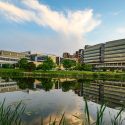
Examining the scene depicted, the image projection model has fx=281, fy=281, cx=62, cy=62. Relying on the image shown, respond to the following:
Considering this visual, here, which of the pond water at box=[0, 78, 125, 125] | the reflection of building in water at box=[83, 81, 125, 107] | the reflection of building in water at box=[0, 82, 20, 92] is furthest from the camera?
the reflection of building in water at box=[0, 82, 20, 92]

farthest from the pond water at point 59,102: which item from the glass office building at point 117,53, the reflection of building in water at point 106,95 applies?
the glass office building at point 117,53

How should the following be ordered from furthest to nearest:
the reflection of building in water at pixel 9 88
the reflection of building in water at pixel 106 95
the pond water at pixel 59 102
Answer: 1. the reflection of building in water at pixel 9 88
2. the reflection of building in water at pixel 106 95
3. the pond water at pixel 59 102

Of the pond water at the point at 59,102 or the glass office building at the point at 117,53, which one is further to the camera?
the glass office building at the point at 117,53

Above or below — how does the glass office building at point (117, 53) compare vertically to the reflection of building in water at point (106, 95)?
above

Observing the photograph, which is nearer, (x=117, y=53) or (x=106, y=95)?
(x=106, y=95)

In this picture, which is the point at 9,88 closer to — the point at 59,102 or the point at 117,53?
the point at 59,102

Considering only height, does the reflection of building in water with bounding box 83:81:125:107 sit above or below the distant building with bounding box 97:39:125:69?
below

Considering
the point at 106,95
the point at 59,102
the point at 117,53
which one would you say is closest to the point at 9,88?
the point at 106,95

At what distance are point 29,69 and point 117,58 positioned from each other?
8062 cm

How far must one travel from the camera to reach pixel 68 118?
21859 millimetres

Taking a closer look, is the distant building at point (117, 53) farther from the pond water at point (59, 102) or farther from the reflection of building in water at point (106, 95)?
the pond water at point (59, 102)

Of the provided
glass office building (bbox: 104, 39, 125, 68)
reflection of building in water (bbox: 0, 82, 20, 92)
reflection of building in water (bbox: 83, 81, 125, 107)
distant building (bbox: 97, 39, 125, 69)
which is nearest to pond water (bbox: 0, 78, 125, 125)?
reflection of building in water (bbox: 83, 81, 125, 107)

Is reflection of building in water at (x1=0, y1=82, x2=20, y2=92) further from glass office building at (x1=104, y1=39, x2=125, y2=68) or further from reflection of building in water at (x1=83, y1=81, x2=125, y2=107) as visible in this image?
glass office building at (x1=104, y1=39, x2=125, y2=68)

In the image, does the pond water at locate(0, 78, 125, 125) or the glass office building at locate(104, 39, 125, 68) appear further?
the glass office building at locate(104, 39, 125, 68)
